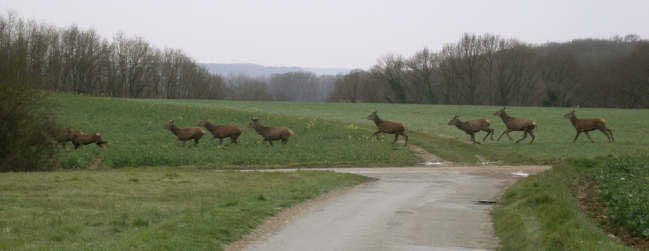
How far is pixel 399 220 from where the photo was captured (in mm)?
12734

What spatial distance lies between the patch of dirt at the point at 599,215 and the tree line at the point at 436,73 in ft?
248

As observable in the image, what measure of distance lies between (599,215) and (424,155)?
19.9 m

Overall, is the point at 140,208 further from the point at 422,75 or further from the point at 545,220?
the point at 422,75

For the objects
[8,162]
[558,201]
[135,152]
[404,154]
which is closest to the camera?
[558,201]

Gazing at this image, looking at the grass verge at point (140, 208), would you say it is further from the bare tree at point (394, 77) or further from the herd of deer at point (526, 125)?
the bare tree at point (394, 77)

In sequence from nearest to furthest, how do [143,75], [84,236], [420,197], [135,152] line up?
[84,236] < [420,197] < [135,152] < [143,75]

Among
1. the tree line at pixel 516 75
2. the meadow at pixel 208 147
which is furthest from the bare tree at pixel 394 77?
the meadow at pixel 208 147

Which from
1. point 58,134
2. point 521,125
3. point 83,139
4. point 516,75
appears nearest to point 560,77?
point 516,75

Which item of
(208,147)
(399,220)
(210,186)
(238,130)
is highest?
(238,130)

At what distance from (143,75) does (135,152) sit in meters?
75.8

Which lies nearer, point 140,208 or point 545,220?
point 545,220

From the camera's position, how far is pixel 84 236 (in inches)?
394

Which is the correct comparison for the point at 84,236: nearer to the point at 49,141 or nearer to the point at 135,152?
the point at 49,141

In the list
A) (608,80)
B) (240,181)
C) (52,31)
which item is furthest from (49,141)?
(608,80)
